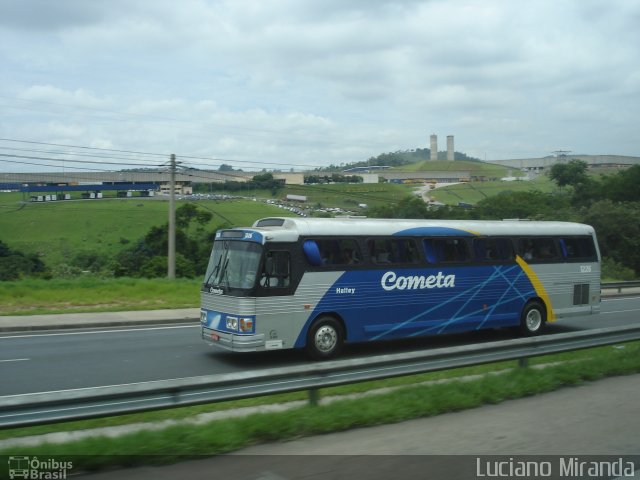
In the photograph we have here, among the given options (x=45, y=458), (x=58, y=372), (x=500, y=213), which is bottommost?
(x=58, y=372)

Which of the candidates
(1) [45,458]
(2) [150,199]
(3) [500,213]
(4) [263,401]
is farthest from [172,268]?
(1) [45,458]

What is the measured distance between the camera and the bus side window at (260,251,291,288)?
13.0 m

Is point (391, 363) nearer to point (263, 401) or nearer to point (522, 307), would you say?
point (263, 401)

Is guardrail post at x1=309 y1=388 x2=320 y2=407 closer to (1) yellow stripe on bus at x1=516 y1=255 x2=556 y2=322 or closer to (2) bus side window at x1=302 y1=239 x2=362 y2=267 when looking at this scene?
(2) bus side window at x1=302 y1=239 x2=362 y2=267

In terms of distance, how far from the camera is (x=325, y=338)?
1373 centimetres

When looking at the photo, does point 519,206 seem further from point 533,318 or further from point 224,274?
point 224,274

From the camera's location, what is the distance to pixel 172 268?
3156 cm

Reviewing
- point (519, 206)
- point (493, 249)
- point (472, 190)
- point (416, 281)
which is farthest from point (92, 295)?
point (472, 190)

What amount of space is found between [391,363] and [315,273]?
515 cm

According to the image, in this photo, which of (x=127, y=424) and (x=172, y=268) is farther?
(x=172, y=268)

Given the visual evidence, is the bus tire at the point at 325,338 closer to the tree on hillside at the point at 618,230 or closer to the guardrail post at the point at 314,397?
the guardrail post at the point at 314,397

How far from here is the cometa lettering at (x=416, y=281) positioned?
14766 millimetres

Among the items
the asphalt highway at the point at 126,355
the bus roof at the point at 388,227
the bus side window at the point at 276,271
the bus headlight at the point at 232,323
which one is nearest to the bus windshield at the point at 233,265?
the bus side window at the point at 276,271

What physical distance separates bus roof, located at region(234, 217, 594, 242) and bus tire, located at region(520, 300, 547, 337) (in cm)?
203
